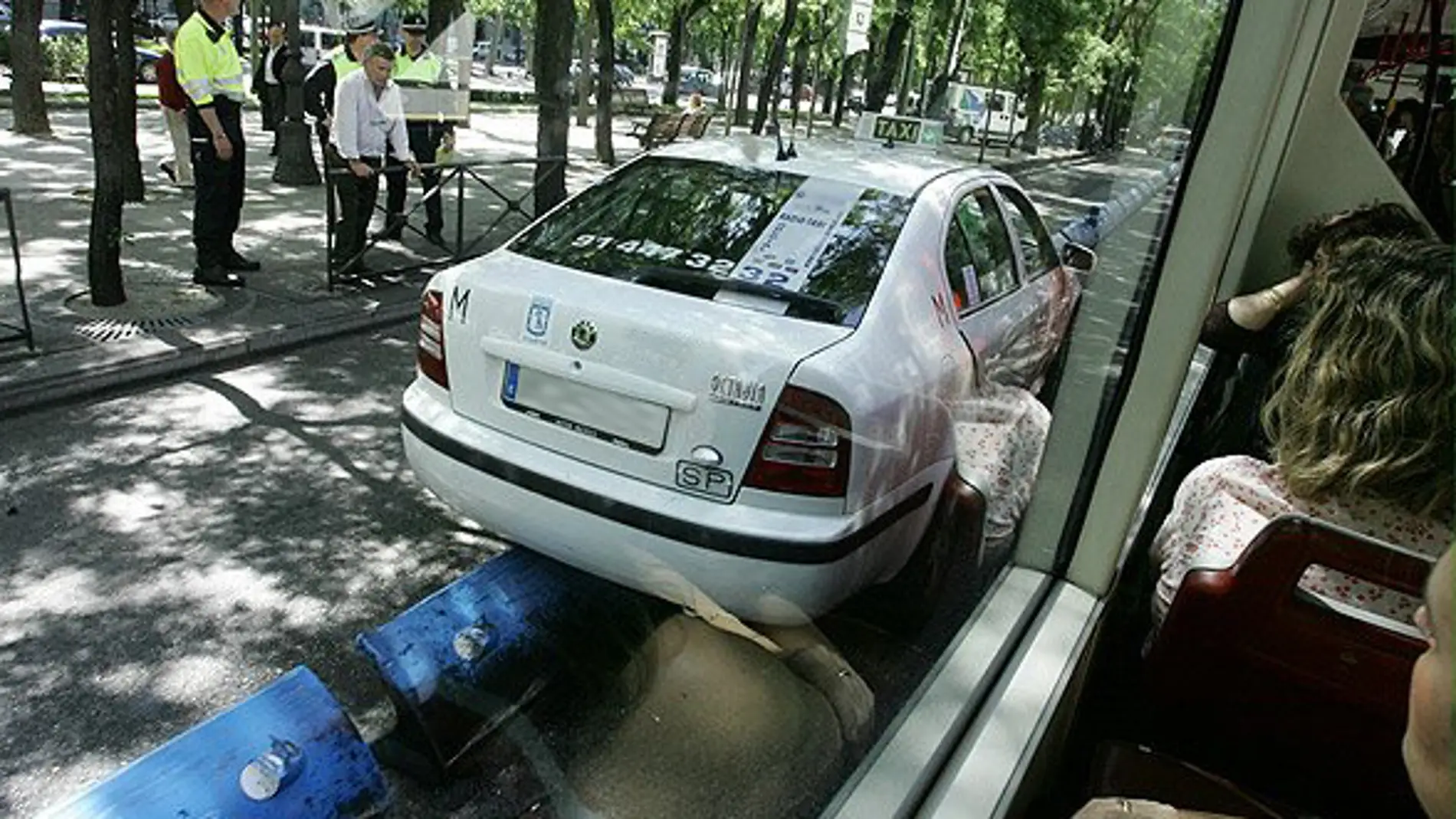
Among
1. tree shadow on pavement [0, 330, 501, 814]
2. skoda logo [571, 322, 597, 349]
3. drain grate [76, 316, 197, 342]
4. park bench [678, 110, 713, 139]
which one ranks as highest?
park bench [678, 110, 713, 139]

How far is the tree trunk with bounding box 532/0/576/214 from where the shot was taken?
7.75m

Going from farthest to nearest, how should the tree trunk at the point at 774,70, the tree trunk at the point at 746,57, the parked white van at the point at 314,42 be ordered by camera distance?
the parked white van at the point at 314,42 → the tree trunk at the point at 746,57 → the tree trunk at the point at 774,70

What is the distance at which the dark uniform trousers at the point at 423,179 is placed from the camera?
6.92 m

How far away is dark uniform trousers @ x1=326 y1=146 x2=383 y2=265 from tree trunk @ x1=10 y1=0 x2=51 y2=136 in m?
6.81

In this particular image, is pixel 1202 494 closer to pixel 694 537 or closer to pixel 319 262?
pixel 694 537

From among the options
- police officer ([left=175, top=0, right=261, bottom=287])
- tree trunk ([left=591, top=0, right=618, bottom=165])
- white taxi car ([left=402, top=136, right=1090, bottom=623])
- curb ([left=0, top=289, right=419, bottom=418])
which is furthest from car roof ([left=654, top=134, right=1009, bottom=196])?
tree trunk ([left=591, top=0, right=618, bottom=165])

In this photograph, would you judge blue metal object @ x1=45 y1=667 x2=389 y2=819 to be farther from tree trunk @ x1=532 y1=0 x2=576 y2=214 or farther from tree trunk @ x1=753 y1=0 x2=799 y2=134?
tree trunk @ x1=532 y1=0 x2=576 y2=214

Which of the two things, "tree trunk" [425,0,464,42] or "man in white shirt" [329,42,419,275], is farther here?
"tree trunk" [425,0,464,42]

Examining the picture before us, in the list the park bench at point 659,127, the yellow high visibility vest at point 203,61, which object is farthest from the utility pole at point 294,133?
the yellow high visibility vest at point 203,61

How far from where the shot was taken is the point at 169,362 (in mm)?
4633

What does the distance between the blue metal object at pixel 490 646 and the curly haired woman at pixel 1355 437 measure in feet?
4.66

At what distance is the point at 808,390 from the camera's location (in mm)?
2359

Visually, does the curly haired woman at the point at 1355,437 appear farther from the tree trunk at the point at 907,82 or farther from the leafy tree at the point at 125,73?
the leafy tree at the point at 125,73

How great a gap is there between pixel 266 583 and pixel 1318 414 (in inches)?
109
